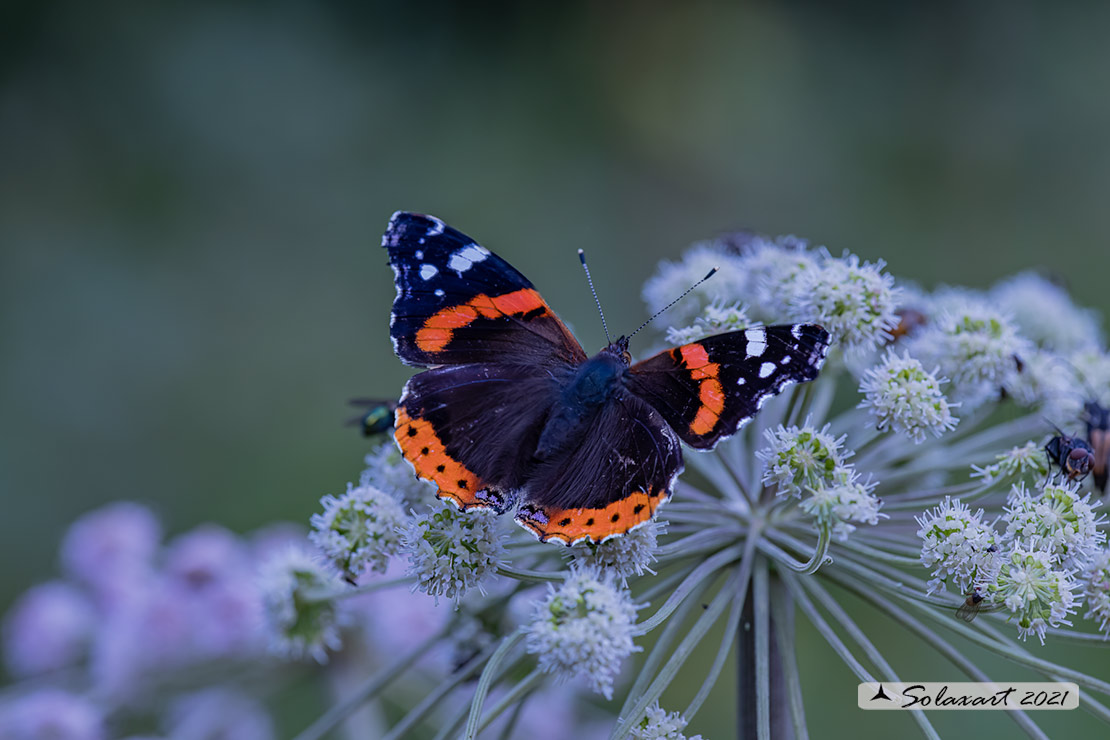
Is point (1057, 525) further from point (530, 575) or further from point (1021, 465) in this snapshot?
point (530, 575)

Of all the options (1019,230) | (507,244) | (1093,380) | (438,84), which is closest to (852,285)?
(1093,380)

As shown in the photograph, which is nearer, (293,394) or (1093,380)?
(1093,380)

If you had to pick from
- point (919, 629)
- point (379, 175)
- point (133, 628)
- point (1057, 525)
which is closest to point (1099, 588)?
point (1057, 525)

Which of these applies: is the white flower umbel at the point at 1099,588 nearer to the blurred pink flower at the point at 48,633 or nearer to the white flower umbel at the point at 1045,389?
the white flower umbel at the point at 1045,389

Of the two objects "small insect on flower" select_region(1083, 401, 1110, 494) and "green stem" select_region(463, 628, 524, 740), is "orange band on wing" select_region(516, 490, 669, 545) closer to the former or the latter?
"green stem" select_region(463, 628, 524, 740)

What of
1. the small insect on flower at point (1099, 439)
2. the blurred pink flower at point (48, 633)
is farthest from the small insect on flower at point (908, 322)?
the blurred pink flower at point (48, 633)

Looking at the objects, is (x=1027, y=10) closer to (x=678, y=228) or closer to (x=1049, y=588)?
(x=678, y=228)
